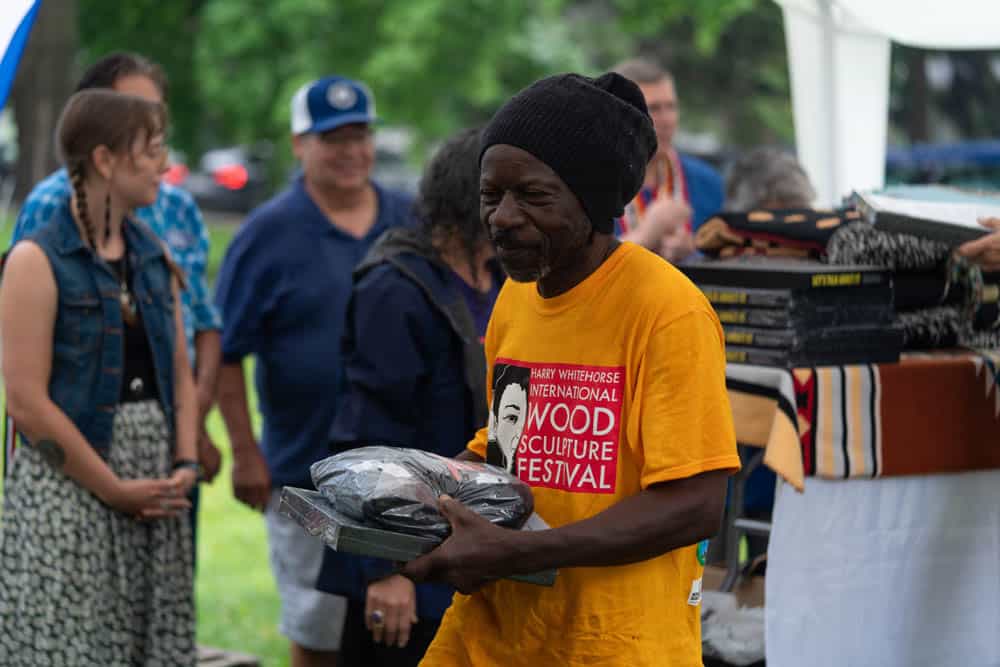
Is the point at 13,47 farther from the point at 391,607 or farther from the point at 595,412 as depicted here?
the point at 595,412

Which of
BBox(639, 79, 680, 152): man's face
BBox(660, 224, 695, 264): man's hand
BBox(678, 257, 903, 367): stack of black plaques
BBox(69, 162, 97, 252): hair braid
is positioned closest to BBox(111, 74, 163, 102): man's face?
BBox(69, 162, 97, 252): hair braid

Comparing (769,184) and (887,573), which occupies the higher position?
(769,184)

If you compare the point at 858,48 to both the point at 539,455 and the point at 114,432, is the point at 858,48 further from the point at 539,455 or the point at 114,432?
the point at 539,455

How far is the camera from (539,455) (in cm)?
240

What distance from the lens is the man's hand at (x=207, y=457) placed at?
4.68 meters

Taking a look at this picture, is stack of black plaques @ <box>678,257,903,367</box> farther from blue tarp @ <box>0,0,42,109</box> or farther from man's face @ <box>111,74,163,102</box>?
man's face @ <box>111,74,163,102</box>

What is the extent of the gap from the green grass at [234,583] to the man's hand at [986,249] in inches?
110

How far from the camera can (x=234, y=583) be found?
723 centimetres

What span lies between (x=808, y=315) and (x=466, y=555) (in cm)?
161

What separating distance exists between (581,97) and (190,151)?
21.3m

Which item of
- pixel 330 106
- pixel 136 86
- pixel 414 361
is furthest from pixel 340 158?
pixel 414 361

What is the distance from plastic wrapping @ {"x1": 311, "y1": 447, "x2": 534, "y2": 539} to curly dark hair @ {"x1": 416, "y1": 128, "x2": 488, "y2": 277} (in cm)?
120

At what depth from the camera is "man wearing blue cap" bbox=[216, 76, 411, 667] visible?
4.77 metres

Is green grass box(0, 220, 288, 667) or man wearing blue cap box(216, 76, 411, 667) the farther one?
green grass box(0, 220, 288, 667)
